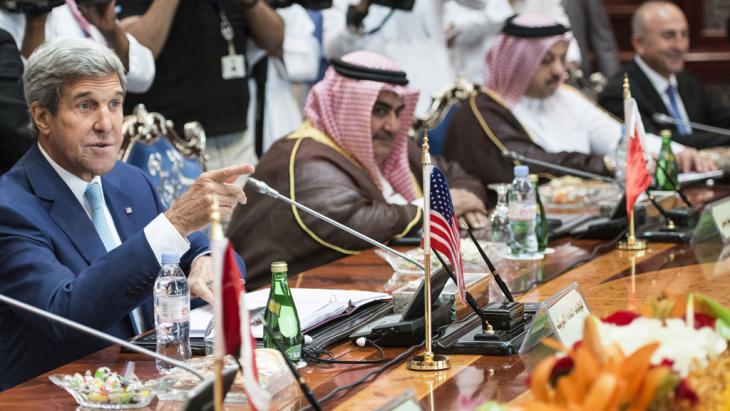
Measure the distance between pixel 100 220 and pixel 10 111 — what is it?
2.83ft

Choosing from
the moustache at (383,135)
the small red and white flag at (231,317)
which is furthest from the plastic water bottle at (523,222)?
the small red and white flag at (231,317)

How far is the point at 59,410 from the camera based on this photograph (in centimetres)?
199

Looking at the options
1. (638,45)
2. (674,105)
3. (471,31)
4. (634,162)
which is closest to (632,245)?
(634,162)

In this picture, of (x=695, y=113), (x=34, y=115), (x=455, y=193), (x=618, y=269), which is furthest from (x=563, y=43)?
(x=34, y=115)

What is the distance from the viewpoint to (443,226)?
88.6 inches

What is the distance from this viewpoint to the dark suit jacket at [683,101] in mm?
5926

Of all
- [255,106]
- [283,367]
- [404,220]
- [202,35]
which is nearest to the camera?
[283,367]

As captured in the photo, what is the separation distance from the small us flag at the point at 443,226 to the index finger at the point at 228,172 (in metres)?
0.36

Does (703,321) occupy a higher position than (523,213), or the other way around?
(703,321)

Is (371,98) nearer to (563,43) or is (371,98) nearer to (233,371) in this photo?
(563,43)

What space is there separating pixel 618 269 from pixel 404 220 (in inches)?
33.2

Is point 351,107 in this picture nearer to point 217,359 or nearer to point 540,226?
point 540,226

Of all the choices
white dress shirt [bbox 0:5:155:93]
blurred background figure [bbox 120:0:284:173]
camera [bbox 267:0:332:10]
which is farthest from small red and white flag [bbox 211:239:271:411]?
camera [bbox 267:0:332:10]

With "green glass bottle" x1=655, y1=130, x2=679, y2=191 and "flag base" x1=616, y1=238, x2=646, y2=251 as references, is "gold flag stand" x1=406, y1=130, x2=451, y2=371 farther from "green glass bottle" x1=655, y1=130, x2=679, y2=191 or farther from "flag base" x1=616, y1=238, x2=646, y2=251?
"green glass bottle" x1=655, y1=130, x2=679, y2=191
